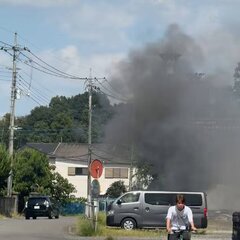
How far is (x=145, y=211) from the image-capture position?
31.2 m

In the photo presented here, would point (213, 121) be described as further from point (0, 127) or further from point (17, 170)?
point (0, 127)

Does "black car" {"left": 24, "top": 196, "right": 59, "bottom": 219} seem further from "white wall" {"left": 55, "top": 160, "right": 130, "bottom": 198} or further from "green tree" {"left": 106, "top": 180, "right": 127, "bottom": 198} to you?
"white wall" {"left": 55, "top": 160, "right": 130, "bottom": 198}

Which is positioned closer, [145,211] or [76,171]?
[145,211]

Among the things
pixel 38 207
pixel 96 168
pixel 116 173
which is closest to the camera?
pixel 96 168

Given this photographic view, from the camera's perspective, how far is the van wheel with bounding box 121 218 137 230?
102ft

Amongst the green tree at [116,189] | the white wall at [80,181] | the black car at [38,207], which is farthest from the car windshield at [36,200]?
the white wall at [80,181]

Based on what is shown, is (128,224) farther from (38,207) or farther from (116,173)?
(116,173)

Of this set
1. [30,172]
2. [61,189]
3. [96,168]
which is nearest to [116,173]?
[61,189]

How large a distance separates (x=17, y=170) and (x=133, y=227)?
98.6 ft

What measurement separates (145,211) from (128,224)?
96cm

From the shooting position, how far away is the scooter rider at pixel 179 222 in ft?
47.8

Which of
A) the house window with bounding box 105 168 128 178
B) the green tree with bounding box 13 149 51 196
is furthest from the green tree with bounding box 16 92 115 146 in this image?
the green tree with bounding box 13 149 51 196

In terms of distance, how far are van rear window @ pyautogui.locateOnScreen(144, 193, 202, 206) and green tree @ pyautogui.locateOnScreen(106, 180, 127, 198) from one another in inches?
2025

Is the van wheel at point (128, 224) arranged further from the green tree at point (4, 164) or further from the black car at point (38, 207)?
the green tree at point (4, 164)
